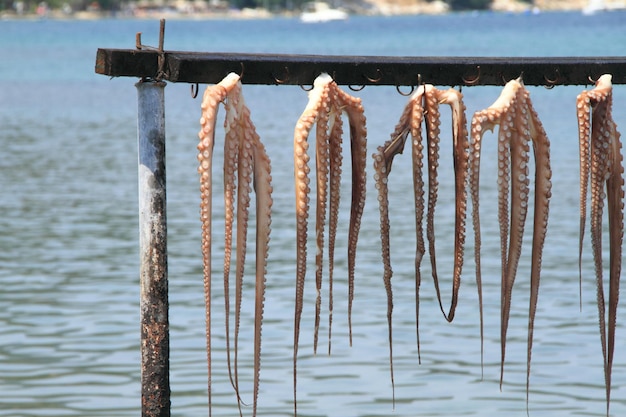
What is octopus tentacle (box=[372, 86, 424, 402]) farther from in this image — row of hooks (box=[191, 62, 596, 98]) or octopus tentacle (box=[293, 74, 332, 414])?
octopus tentacle (box=[293, 74, 332, 414])

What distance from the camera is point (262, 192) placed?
5.48m

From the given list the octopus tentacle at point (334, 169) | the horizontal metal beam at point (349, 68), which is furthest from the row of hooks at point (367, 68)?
the octopus tentacle at point (334, 169)

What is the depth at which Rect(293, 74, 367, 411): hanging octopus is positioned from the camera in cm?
538

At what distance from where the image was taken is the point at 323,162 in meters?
5.39

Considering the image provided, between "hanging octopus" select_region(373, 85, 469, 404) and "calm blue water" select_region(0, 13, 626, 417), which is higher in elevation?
"hanging octopus" select_region(373, 85, 469, 404)

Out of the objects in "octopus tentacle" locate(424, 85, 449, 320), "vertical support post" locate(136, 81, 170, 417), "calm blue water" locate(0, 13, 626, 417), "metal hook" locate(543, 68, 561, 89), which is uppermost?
"metal hook" locate(543, 68, 561, 89)

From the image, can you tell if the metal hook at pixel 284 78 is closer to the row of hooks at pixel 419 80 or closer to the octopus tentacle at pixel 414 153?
the row of hooks at pixel 419 80

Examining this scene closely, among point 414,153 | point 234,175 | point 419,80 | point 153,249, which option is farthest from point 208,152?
point 153,249

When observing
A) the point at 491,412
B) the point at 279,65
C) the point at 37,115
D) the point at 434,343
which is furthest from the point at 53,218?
the point at 37,115

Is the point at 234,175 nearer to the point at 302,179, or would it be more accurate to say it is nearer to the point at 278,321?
the point at 302,179

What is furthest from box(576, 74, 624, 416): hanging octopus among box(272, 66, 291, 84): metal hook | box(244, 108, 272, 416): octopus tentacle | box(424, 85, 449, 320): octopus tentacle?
box(244, 108, 272, 416): octopus tentacle

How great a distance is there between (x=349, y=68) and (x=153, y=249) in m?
1.41

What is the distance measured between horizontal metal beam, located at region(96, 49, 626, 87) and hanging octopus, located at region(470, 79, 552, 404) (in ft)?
0.61

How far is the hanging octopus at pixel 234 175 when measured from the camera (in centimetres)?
528
